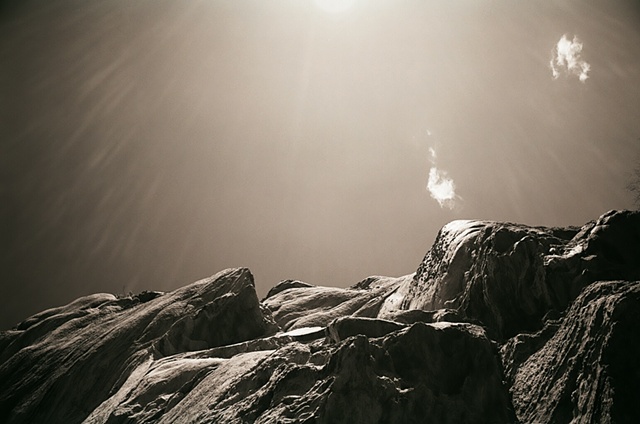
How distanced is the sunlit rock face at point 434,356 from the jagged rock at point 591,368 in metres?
0.05

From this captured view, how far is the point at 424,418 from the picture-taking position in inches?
816

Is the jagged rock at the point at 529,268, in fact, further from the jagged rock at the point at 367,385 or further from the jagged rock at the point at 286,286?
the jagged rock at the point at 286,286

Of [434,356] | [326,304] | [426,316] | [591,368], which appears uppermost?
[326,304]

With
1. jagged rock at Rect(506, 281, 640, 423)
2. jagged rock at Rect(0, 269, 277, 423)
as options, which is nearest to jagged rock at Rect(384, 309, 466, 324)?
jagged rock at Rect(506, 281, 640, 423)

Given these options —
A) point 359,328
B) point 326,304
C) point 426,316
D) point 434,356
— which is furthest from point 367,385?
point 326,304

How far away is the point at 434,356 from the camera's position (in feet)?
76.5

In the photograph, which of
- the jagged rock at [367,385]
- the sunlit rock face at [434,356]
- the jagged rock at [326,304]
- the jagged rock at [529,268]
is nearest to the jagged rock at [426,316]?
the sunlit rock face at [434,356]

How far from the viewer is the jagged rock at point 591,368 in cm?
1858

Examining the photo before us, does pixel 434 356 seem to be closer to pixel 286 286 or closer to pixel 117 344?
pixel 117 344

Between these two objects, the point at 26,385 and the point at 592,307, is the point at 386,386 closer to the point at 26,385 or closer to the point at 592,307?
the point at 592,307

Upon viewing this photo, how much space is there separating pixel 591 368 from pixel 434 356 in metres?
6.41

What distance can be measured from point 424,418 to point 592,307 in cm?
871

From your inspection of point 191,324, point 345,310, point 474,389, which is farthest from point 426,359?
point 345,310

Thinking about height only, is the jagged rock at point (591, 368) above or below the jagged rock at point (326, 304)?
below
